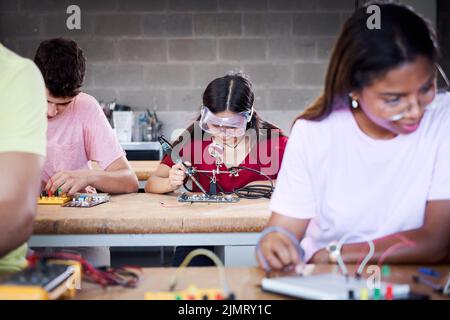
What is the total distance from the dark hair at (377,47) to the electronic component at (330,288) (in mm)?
539

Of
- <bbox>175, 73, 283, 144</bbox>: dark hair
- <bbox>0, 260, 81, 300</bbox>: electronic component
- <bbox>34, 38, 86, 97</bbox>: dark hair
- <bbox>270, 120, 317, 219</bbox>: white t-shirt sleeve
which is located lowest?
<bbox>0, 260, 81, 300</bbox>: electronic component

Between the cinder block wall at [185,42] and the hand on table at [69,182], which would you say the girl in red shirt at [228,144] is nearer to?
the hand on table at [69,182]

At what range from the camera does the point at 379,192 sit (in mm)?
1636

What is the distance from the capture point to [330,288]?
1.16 metres

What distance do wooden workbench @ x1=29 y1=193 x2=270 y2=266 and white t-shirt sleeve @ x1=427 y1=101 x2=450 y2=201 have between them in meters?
0.70

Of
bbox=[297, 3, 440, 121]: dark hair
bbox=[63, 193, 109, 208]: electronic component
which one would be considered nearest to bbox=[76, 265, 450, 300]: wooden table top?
bbox=[297, 3, 440, 121]: dark hair

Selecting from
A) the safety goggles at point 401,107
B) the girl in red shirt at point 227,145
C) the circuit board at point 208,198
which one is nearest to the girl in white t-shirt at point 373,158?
the safety goggles at point 401,107

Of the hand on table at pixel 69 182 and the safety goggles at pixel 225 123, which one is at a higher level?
the safety goggles at pixel 225 123

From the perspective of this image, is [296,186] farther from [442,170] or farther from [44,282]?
[44,282]

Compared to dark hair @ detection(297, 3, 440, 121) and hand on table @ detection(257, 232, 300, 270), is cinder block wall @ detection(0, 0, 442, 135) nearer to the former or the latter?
dark hair @ detection(297, 3, 440, 121)

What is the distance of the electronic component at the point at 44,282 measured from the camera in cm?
108

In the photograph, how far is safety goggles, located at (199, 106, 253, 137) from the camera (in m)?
2.59
